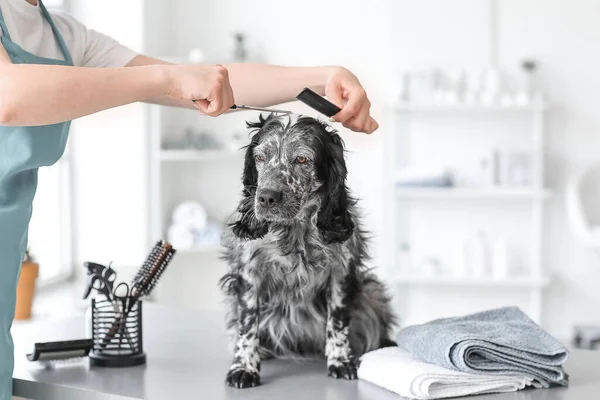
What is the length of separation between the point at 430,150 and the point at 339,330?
3.91 metres

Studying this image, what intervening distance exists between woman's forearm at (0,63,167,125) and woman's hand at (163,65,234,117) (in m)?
0.05

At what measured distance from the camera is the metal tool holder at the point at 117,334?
1.79 m

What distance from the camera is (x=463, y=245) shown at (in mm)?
5336

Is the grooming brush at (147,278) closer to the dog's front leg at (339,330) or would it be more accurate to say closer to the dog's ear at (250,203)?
the dog's ear at (250,203)

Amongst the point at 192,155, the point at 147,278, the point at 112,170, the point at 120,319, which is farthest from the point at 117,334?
the point at 192,155

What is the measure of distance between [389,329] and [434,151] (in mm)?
3745

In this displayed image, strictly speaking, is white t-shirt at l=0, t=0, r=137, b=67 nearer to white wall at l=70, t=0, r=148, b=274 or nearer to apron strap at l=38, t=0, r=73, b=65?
apron strap at l=38, t=0, r=73, b=65

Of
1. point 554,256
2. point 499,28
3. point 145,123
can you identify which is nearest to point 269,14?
point 145,123

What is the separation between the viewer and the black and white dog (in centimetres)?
160

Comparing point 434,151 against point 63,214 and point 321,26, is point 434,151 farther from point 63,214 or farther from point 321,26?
point 63,214

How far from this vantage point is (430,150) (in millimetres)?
5496

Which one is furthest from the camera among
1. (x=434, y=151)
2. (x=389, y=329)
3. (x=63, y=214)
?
(x=434, y=151)

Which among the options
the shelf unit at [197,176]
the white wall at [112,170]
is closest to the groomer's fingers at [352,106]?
the white wall at [112,170]

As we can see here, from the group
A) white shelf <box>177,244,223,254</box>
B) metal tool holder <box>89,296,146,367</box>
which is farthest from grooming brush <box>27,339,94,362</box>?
white shelf <box>177,244,223,254</box>
